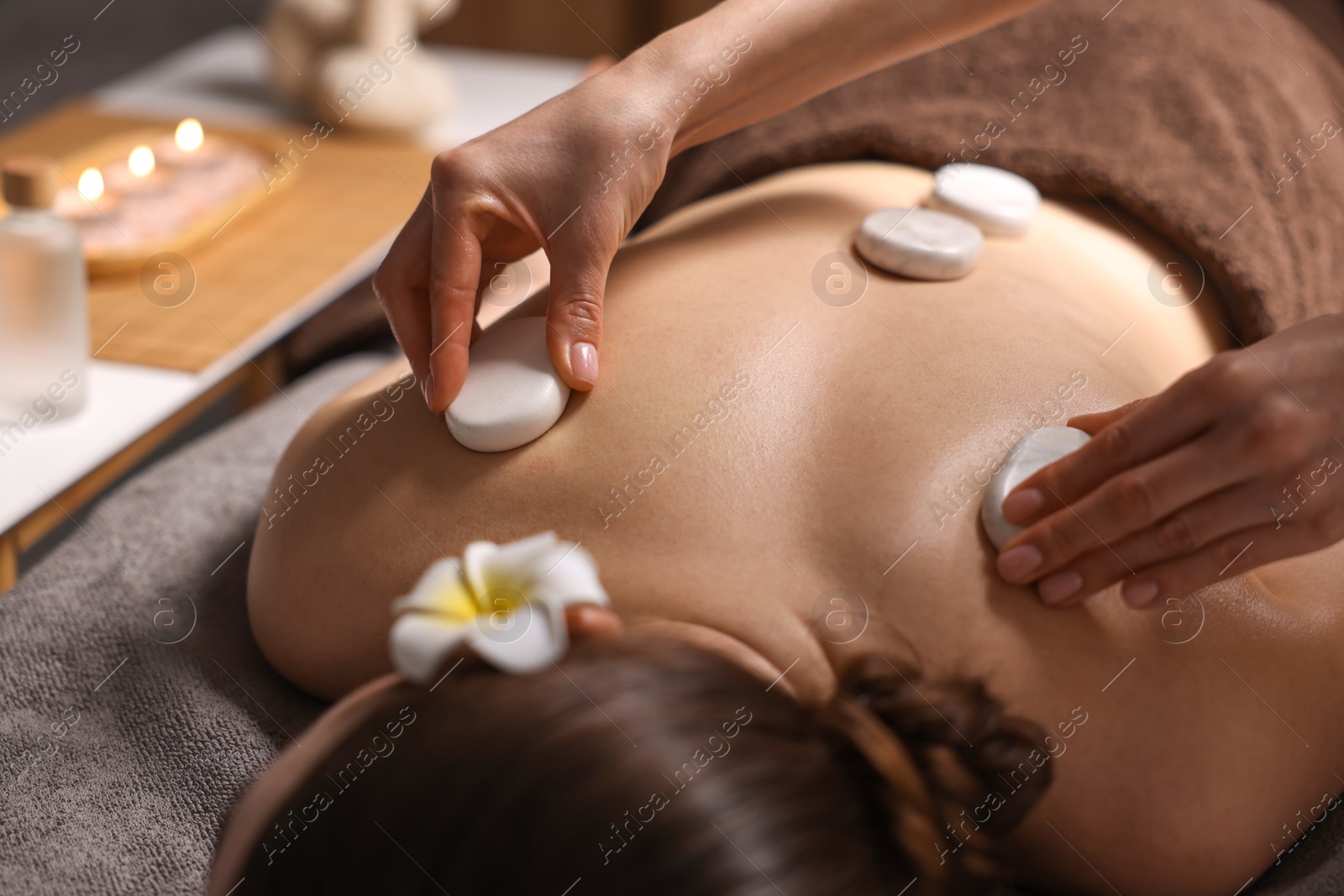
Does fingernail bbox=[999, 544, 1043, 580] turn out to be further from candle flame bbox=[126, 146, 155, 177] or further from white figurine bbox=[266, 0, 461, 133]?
white figurine bbox=[266, 0, 461, 133]

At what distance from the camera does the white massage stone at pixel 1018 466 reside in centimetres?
70

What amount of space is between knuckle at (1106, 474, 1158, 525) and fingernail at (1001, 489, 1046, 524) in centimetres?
4

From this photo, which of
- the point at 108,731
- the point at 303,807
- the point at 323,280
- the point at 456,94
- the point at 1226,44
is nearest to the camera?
the point at 303,807

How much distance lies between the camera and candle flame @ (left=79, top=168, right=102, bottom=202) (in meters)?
1.41

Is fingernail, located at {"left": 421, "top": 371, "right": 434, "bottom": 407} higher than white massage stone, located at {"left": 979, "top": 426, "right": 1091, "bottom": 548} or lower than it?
lower

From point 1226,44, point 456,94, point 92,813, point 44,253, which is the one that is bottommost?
point 456,94

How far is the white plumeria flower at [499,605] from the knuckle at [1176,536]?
33 centimetres

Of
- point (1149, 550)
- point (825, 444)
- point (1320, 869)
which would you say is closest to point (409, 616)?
point (825, 444)

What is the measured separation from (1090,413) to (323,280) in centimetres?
104

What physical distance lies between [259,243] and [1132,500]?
127 cm

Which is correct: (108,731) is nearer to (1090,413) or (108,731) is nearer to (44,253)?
(44,253)

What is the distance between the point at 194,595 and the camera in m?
0.92

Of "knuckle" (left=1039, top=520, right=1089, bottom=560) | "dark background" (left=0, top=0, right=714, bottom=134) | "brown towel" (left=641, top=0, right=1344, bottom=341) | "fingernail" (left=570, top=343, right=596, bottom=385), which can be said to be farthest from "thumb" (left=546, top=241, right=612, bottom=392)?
"dark background" (left=0, top=0, right=714, bottom=134)

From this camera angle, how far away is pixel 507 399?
2.50ft
